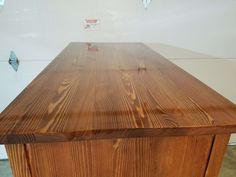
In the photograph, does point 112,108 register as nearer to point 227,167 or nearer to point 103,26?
point 103,26

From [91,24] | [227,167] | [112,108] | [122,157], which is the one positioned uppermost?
[91,24]

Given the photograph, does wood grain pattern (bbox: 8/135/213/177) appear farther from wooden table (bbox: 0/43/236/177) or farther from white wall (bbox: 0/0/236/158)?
white wall (bbox: 0/0/236/158)

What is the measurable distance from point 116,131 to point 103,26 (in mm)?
1297

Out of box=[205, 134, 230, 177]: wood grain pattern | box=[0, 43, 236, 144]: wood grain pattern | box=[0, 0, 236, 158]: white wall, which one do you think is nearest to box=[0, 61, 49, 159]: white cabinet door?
box=[0, 0, 236, 158]: white wall

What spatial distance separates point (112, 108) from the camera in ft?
1.48

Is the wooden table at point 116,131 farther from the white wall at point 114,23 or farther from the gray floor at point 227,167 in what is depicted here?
the gray floor at point 227,167

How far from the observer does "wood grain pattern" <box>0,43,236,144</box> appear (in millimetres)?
380

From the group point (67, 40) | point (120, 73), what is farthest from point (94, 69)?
point (67, 40)

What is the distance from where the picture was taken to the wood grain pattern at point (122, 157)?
42 cm

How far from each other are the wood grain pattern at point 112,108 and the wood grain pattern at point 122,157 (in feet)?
0.15

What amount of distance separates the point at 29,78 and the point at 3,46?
30 cm

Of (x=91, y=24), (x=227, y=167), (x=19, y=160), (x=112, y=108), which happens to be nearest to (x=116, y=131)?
(x=112, y=108)

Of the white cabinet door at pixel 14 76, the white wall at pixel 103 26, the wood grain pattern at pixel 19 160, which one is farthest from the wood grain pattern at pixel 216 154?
the white cabinet door at pixel 14 76

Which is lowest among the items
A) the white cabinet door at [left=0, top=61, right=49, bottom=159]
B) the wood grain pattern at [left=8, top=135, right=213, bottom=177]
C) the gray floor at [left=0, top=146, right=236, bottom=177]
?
the gray floor at [left=0, top=146, right=236, bottom=177]
